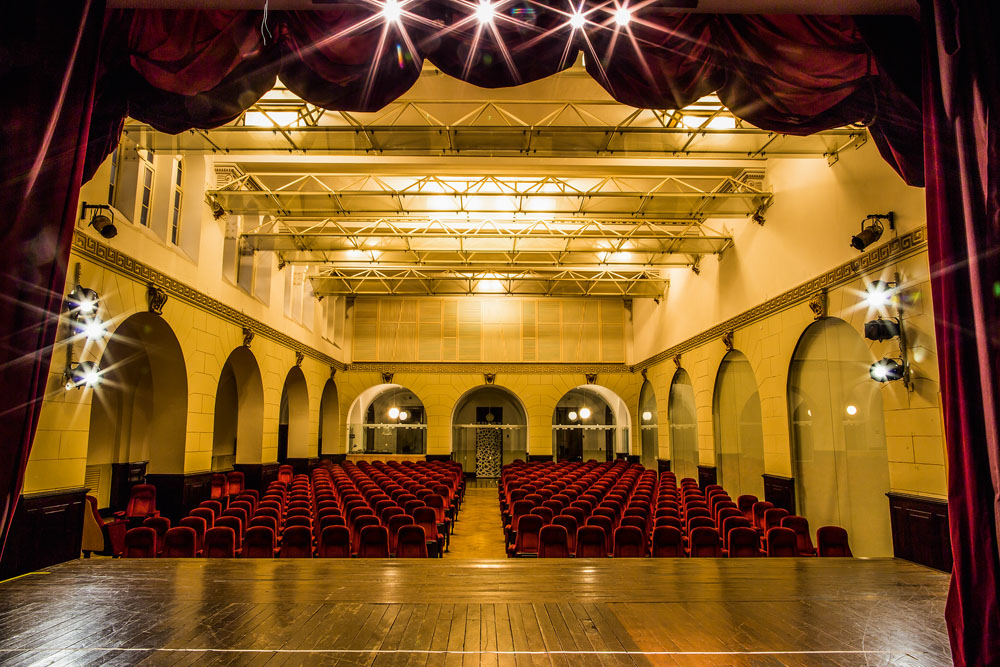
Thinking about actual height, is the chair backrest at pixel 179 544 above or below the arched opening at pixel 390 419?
below

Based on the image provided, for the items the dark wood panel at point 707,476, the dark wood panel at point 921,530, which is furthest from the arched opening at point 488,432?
the dark wood panel at point 921,530

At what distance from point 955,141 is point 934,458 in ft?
→ 17.7

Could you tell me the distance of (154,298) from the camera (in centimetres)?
1077

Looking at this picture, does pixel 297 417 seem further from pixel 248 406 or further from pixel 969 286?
pixel 969 286

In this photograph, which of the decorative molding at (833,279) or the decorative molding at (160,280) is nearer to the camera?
the decorative molding at (833,279)

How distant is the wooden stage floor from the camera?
165 inches

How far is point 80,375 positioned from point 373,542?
454cm

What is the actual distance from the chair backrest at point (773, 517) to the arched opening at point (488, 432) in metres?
14.8

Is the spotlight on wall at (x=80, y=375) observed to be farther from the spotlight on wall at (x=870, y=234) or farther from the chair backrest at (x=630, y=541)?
the spotlight on wall at (x=870, y=234)

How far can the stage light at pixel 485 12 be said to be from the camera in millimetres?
4031

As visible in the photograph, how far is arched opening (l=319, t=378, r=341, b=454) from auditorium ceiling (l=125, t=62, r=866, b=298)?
5226 millimetres

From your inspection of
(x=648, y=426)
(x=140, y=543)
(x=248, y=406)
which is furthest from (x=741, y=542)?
(x=648, y=426)

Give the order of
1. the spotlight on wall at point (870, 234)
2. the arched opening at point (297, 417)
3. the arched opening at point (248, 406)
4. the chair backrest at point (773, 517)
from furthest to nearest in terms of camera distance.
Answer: the arched opening at point (297, 417)
the arched opening at point (248, 406)
the chair backrest at point (773, 517)
the spotlight on wall at point (870, 234)

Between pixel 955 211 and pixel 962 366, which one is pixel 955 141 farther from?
pixel 962 366
